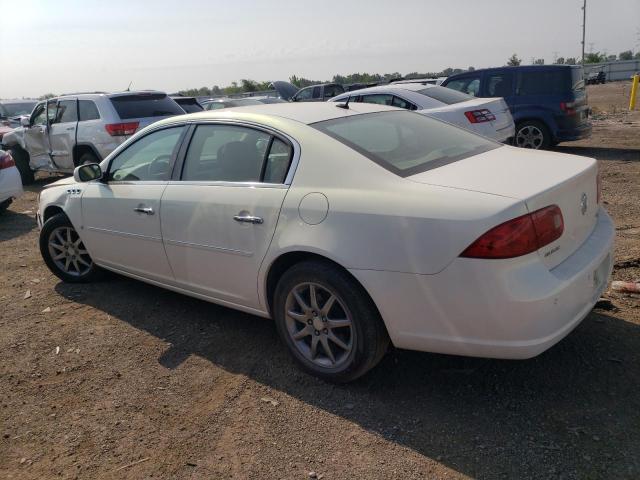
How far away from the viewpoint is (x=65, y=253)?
5.20 m

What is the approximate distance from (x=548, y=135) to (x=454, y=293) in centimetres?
875

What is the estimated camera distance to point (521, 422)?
2.76m

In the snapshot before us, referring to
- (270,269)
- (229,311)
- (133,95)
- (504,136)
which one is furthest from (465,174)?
(133,95)

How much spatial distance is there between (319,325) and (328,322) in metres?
0.07

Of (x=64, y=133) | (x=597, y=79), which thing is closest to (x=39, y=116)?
(x=64, y=133)

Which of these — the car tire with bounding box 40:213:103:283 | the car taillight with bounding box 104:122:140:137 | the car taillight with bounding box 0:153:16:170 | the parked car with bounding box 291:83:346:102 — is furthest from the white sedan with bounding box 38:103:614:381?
the parked car with bounding box 291:83:346:102

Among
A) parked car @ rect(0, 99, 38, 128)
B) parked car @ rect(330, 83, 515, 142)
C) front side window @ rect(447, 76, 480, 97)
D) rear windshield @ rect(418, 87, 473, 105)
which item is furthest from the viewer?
parked car @ rect(0, 99, 38, 128)

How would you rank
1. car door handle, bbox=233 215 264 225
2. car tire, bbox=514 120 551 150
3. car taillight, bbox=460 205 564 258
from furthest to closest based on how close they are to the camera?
car tire, bbox=514 120 551 150, car door handle, bbox=233 215 264 225, car taillight, bbox=460 205 564 258

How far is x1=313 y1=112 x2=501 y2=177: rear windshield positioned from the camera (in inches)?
124

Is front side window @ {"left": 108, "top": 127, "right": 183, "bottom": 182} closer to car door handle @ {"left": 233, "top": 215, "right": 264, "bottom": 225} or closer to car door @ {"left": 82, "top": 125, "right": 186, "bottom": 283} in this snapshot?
car door @ {"left": 82, "top": 125, "right": 186, "bottom": 283}

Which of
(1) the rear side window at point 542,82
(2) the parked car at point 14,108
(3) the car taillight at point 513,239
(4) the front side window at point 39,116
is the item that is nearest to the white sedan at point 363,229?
(3) the car taillight at point 513,239

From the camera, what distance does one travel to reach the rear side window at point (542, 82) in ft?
33.2

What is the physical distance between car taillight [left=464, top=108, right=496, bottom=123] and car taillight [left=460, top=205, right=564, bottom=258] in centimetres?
593

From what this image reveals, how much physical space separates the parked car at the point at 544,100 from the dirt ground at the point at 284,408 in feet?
21.4
